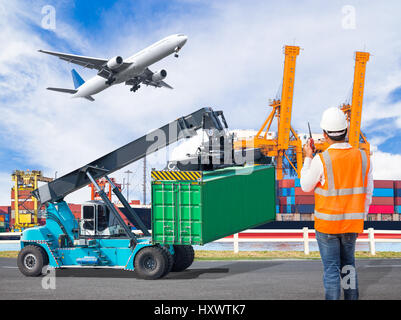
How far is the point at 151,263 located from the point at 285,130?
4455 centimetres

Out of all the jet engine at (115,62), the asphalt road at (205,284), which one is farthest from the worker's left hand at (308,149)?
the jet engine at (115,62)

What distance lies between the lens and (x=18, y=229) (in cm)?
6309

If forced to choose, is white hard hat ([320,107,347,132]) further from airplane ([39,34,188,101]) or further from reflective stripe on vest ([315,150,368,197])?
airplane ([39,34,188,101])

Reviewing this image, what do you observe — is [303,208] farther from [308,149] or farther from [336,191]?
[308,149]

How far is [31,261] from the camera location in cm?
1342

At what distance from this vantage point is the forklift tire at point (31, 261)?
13.2 metres

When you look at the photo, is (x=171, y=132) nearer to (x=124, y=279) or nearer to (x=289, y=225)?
(x=124, y=279)

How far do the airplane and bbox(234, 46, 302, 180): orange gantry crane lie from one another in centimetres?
1780

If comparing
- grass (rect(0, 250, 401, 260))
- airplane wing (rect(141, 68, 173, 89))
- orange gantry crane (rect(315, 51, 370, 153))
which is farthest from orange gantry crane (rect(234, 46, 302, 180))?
grass (rect(0, 250, 401, 260))

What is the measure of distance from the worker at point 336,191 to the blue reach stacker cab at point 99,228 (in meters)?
7.47

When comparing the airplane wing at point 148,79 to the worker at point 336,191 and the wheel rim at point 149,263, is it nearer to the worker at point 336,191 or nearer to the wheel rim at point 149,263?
the wheel rim at point 149,263

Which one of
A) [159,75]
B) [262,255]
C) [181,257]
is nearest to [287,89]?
[159,75]

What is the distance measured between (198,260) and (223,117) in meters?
7.47
